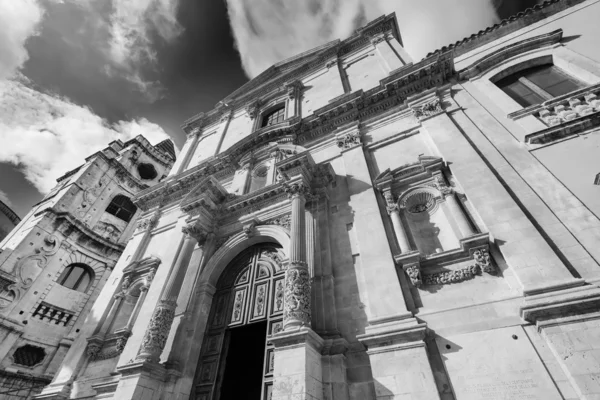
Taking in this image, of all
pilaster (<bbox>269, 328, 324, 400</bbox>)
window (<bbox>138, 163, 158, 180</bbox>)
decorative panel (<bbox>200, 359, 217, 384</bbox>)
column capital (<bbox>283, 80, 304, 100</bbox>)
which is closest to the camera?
pilaster (<bbox>269, 328, 324, 400</bbox>)

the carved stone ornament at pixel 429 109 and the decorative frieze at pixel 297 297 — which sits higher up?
the carved stone ornament at pixel 429 109

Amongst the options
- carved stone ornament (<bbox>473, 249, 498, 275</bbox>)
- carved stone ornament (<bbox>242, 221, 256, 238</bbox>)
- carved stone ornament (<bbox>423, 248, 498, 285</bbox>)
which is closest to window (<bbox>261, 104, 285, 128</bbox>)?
carved stone ornament (<bbox>242, 221, 256, 238</bbox>)

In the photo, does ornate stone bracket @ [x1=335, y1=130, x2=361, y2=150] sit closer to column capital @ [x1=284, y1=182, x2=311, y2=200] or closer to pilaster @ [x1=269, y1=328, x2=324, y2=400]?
column capital @ [x1=284, y1=182, x2=311, y2=200]

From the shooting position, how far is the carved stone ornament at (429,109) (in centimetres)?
947

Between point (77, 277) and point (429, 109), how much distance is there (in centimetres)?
2224

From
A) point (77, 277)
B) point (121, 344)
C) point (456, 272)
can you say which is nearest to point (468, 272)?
point (456, 272)

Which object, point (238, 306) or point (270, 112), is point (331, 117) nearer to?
point (270, 112)

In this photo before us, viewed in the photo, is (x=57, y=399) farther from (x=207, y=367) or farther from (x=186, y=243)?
(x=186, y=243)

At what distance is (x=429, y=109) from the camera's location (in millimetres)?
9633

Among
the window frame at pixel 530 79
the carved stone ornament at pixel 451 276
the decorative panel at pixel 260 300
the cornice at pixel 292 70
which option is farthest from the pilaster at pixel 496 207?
the cornice at pixel 292 70

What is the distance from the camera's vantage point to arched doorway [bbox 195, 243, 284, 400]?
7.68 m

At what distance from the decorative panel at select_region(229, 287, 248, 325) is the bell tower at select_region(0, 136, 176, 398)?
44.9 feet

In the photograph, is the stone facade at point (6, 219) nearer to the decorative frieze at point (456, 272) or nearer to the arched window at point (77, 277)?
the arched window at point (77, 277)

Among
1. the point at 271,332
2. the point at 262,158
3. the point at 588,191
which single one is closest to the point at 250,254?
the point at 271,332
